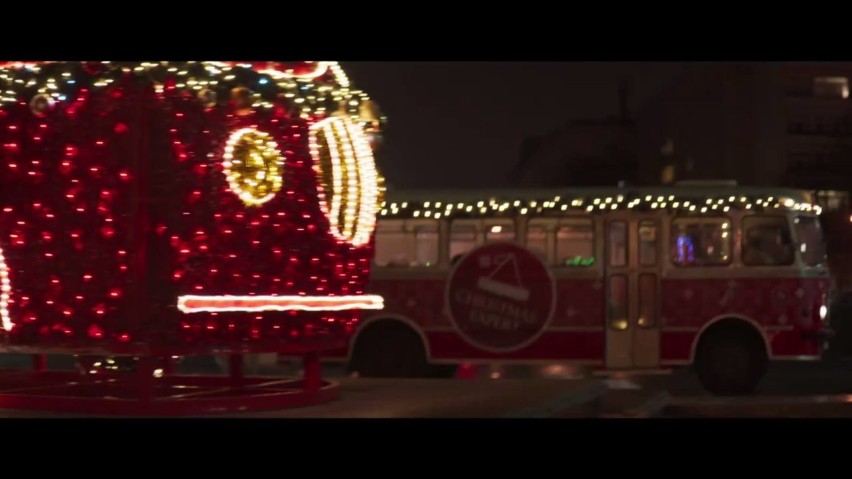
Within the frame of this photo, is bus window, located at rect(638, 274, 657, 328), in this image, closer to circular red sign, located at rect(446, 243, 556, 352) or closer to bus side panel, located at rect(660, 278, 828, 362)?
bus side panel, located at rect(660, 278, 828, 362)

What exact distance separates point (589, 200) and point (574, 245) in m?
0.60

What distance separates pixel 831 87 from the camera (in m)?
15.8

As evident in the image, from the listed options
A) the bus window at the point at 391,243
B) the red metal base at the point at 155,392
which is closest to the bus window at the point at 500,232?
the bus window at the point at 391,243

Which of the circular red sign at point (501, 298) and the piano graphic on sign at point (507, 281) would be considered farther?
the circular red sign at point (501, 298)

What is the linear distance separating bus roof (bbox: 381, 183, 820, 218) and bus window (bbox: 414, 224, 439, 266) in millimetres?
182

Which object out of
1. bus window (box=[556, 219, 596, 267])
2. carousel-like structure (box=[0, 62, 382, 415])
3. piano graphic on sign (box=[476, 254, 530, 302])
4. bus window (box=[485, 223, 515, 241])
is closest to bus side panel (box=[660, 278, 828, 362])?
bus window (box=[556, 219, 596, 267])

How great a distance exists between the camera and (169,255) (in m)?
11.1

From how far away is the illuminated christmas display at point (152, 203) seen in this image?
11.0 m

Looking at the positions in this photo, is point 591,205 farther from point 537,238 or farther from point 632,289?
point 632,289

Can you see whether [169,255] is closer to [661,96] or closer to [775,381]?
[661,96]

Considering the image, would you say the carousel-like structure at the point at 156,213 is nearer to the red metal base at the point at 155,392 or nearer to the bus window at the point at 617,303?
the red metal base at the point at 155,392

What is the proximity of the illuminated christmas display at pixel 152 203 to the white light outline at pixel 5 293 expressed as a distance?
0.05 ft

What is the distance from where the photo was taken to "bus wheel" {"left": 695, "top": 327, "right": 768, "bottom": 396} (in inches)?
674

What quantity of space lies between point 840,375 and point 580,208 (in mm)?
5569
